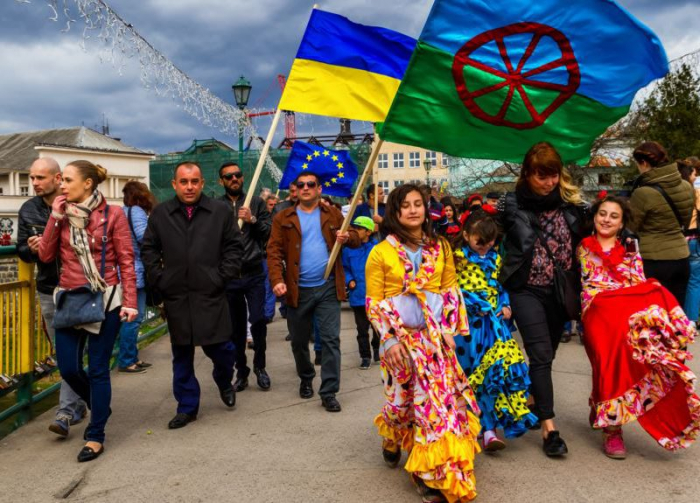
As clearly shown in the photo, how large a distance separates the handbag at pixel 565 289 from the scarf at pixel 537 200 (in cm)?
10

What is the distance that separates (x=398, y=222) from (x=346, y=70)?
9.59 ft

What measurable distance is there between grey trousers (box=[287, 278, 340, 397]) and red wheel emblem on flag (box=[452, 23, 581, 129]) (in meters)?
1.95

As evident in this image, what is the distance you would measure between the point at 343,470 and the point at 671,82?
93.3 feet

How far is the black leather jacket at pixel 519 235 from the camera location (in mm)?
4066

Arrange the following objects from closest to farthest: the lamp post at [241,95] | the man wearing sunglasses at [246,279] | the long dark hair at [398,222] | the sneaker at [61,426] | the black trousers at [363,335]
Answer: the long dark hair at [398,222], the sneaker at [61,426], the man wearing sunglasses at [246,279], the black trousers at [363,335], the lamp post at [241,95]

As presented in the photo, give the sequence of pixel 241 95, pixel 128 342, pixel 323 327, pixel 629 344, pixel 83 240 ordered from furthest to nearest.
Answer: pixel 241 95
pixel 128 342
pixel 323 327
pixel 83 240
pixel 629 344

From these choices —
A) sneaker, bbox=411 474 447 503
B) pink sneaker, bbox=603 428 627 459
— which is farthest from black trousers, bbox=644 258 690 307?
sneaker, bbox=411 474 447 503

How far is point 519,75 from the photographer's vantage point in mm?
4730

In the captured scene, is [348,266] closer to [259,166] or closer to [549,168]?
[259,166]

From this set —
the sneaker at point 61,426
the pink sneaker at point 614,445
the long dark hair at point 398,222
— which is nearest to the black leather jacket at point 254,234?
the sneaker at point 61,426

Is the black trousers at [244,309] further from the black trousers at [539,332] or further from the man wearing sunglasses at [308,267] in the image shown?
the black trousers at [539,332]

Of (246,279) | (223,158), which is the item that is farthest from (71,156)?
(246,279)

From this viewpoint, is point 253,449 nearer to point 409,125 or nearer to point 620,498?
point 620,498

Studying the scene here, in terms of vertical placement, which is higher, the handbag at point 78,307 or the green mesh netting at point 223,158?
the green mesh netting at point 223,158
